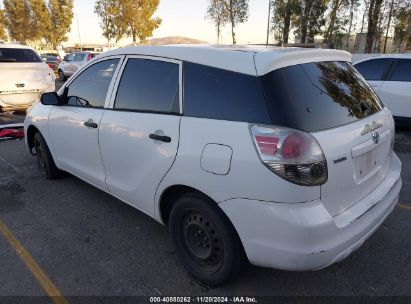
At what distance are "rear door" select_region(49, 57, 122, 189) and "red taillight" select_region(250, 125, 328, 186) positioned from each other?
5.97 feet

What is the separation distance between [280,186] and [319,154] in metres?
0.30

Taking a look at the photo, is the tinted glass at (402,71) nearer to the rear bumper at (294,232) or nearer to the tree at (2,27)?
the rear bumper at (294,232)

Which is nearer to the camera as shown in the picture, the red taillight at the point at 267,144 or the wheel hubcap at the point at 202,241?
the red taillight at the point at 267,144

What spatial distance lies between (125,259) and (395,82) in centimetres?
640

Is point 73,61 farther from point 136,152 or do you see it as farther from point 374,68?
point 136,152

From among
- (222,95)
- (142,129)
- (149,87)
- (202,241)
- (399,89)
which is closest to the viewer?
(222,95)

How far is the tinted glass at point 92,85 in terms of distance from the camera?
3.48 metres

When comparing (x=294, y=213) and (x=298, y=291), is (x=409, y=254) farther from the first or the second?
(x=294, y=213)

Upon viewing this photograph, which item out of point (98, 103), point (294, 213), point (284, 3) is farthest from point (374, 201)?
point (284, 3)

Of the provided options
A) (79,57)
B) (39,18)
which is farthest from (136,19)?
(79,57)

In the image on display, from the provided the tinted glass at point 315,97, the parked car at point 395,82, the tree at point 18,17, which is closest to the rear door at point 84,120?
the tinted glass at point 315,97

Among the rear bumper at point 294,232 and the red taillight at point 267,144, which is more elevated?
the red taillight at point 267,144

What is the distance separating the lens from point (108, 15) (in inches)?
1602

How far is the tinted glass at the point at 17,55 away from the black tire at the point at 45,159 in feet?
18.7
